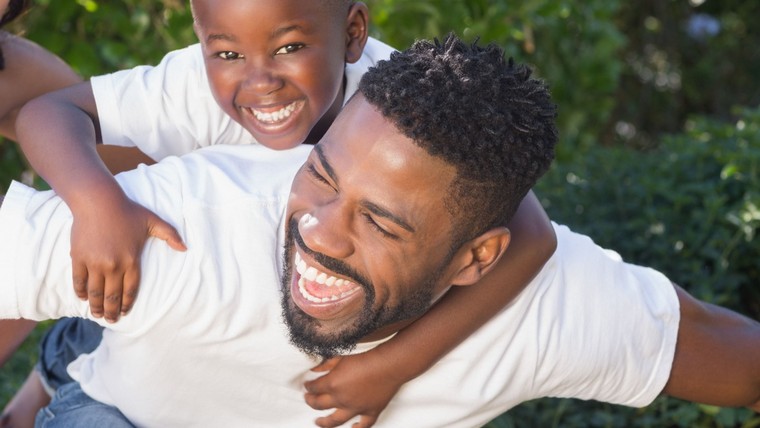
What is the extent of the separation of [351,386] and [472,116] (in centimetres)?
68

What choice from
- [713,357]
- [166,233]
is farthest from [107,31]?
[713,357]

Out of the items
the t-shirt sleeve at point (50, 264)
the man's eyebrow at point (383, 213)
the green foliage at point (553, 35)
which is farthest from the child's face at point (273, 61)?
the green foliage at point (553, 35)

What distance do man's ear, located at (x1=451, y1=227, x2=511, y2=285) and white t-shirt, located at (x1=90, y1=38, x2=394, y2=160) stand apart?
66cm

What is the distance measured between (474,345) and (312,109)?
0.67 metres

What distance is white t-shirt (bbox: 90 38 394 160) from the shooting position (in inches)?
110

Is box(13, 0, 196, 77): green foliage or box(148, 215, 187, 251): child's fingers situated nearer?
box(148, 215, 187, 251): child's fingers

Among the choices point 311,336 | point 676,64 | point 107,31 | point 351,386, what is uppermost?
point 311,336

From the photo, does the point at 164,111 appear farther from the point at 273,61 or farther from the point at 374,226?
the point at 374,226

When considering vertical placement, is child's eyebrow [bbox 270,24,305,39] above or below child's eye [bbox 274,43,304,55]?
above

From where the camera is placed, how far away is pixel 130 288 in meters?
2.30

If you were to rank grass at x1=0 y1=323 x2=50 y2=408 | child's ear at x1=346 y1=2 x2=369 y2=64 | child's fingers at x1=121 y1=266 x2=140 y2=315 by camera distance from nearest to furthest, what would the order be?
child's fingers at x1=121 y1=266 x2=140 y2=315
child's ear at x1=346 y1=2 x2=369 y2=64
grass at x1=0 y1=323 x2=50 y2=408

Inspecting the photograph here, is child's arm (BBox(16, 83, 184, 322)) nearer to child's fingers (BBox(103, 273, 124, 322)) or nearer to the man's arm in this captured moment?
child's fingers (BBox(103, 273, 124, 322))

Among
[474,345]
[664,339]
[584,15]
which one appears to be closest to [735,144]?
[584,15]

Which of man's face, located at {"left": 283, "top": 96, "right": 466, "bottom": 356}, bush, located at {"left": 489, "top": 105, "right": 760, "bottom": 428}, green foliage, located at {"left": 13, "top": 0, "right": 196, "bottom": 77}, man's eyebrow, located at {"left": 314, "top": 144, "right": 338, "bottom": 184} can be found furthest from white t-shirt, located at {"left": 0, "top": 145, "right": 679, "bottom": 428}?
green foliage, located at {"left": 13, "top": 0, "right": 196, "bottom": 77}
